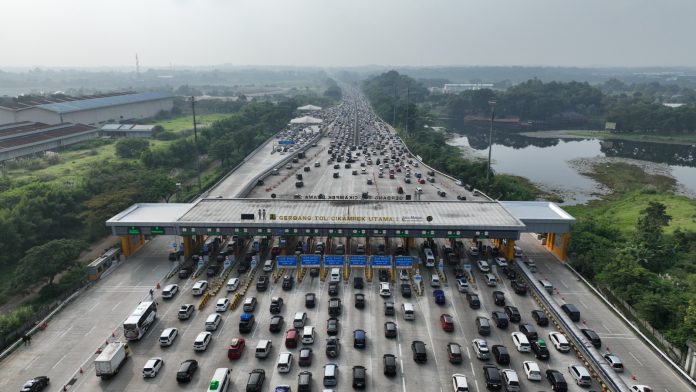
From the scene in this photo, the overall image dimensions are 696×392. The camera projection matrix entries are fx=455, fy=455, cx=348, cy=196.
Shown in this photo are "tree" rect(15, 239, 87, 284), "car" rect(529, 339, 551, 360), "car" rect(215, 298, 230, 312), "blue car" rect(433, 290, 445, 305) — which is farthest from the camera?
"tree" rect(15, 239, 87, 284)

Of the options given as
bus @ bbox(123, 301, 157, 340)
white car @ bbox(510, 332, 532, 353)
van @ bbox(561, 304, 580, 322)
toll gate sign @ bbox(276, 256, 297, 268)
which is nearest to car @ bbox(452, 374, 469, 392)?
white car @ bbox(510, 332, 532, 353)


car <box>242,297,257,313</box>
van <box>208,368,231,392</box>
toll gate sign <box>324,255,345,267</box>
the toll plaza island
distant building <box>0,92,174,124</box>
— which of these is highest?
distant building <box>0,92,174,124</box>

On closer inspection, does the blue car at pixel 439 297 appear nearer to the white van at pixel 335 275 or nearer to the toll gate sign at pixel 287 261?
the white van at pixel 335 275

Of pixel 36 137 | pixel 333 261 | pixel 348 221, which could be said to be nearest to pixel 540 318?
pixel 333 261

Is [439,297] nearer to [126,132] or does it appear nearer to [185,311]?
[185,311]

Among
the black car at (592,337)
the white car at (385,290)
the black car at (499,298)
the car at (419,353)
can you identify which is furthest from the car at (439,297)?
the black car at (592,337)

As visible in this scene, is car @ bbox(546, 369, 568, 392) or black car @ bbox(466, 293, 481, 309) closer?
car @ bbox(546, 369, 568, 392)

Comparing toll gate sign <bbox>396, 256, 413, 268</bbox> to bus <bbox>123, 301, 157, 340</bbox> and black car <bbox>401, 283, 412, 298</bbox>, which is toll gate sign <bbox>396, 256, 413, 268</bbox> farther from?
bus <bbox>123, 301, 157, 340</bbox>

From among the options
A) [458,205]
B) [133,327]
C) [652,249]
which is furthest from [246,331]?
[652,249]
